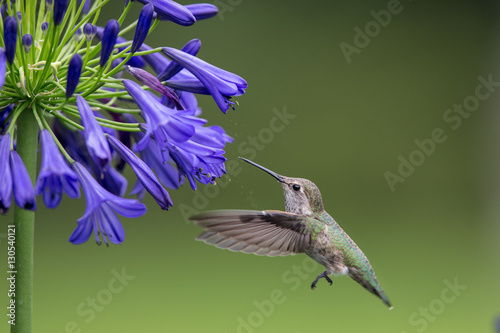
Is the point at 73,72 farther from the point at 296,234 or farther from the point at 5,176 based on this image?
the point at 296,234

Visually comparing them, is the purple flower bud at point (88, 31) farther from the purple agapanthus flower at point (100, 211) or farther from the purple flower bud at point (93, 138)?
the purple agapanthus flower at point (100, 211)

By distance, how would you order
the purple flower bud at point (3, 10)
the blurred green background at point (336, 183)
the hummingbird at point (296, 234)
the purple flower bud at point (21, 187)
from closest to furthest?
the purple flower bud at point (21, 187), the purple flower bud at point (3, 10), the hummingbird at point (296, 234), the blurred green background at point (336, 183)

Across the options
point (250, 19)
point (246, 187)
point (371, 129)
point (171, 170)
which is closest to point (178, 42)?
point (250, 19)

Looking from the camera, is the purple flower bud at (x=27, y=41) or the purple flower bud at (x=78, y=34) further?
the purple flower bud at (x=78, y=34)

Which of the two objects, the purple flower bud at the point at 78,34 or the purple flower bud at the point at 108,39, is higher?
the purple flower bud at the point at 108,39

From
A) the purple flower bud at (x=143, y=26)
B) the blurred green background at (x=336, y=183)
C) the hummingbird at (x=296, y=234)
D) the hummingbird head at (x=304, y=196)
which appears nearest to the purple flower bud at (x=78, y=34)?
the purple flower bud at (x=143, y=26)

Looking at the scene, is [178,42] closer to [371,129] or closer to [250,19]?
[250,19]

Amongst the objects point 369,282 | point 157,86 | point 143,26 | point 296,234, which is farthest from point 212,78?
point 369,282
